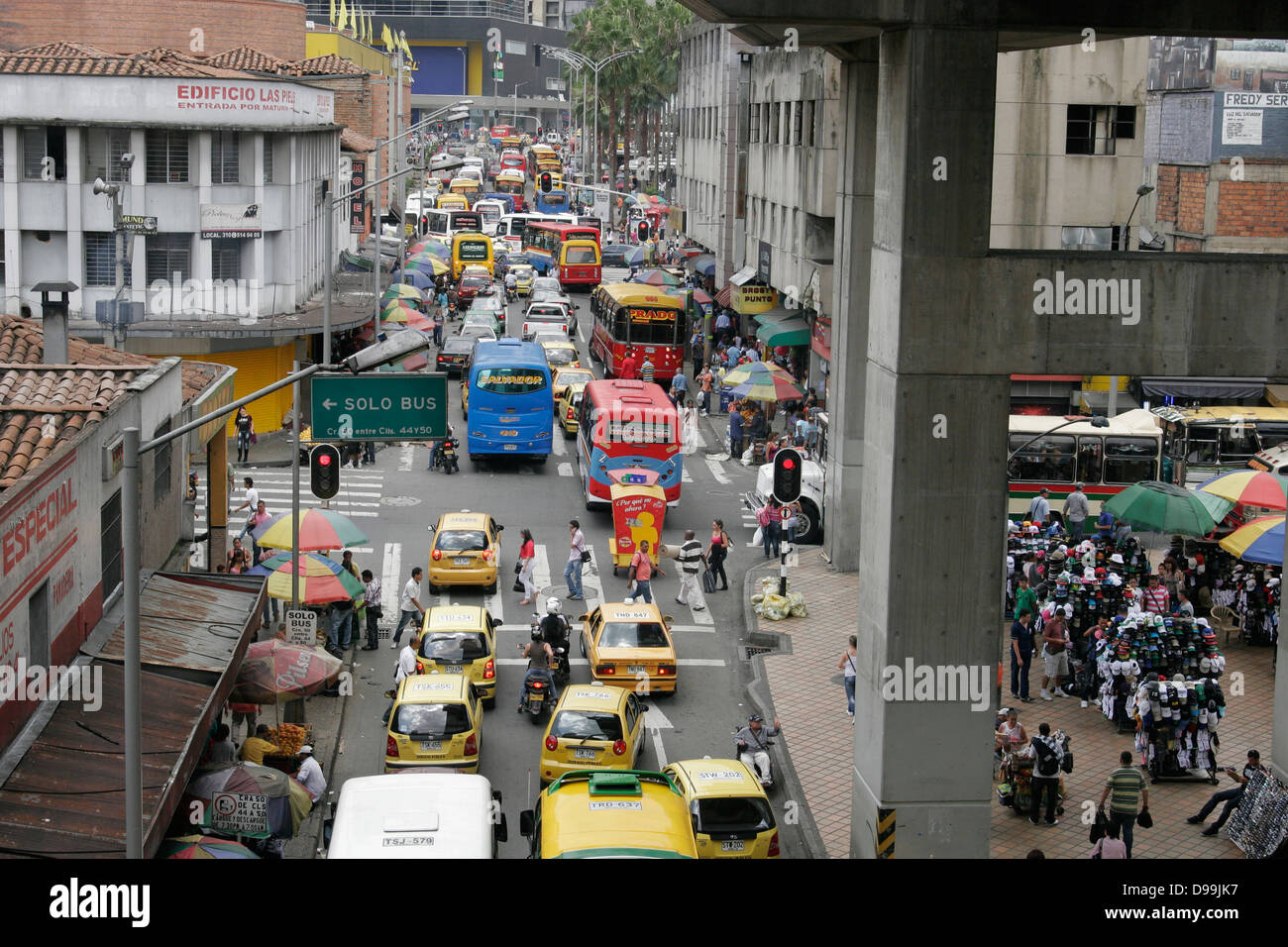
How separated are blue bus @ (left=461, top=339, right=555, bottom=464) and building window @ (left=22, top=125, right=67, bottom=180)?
12808mm

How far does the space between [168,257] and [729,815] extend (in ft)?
A: 102

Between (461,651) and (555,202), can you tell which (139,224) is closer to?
(461,651)

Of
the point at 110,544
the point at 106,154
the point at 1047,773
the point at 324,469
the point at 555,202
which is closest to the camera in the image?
the point at 1047,773

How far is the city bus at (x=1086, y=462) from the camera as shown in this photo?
35281 mm

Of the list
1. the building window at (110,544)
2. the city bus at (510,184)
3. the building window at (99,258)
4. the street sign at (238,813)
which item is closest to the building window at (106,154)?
the building window at (99,258)

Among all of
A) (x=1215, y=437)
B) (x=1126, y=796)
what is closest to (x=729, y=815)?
(x=1126, y=796)

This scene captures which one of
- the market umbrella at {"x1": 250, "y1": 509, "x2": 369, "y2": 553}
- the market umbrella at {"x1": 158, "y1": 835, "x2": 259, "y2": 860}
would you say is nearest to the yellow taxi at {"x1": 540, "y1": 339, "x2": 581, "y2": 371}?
the market umbrella at {"x1": 250, "y1": 509, "x2": 369, "y2": 553}

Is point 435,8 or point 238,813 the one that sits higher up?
point 435,8

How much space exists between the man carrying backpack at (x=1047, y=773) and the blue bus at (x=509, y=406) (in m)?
22.8

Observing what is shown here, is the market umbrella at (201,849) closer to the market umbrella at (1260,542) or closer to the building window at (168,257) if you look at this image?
the market umbrella at (1260,542)

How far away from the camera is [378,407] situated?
22766 millimetres

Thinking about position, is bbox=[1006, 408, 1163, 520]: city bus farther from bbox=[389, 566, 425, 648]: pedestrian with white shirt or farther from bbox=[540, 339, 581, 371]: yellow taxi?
bbox=[540, 339, 581, 371]: yellow taxi

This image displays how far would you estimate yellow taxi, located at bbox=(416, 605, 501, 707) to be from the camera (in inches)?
948

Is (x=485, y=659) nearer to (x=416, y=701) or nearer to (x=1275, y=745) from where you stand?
(x=416, y=701)
